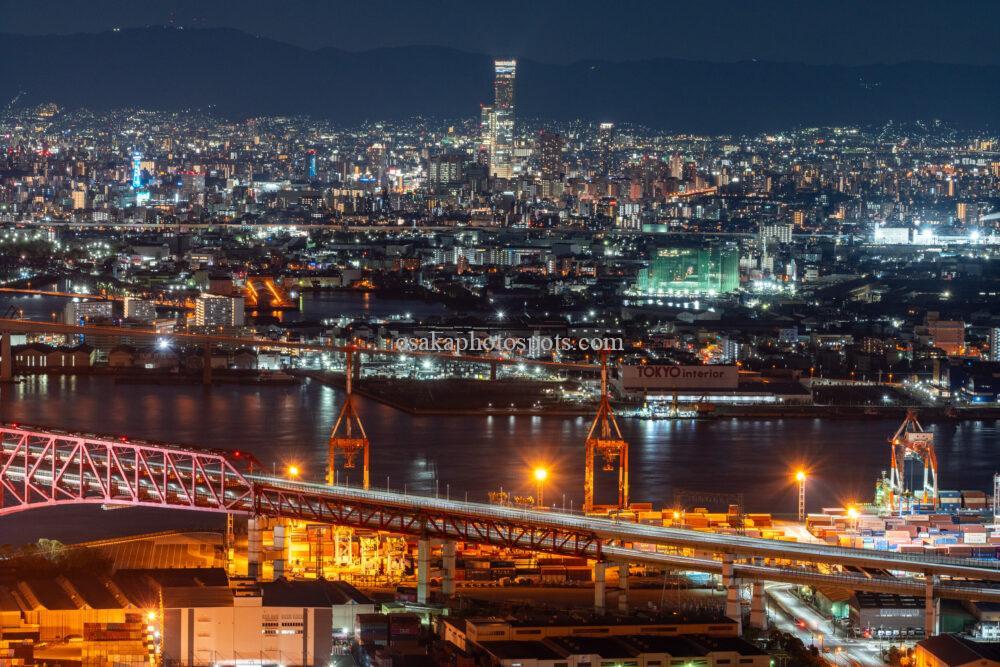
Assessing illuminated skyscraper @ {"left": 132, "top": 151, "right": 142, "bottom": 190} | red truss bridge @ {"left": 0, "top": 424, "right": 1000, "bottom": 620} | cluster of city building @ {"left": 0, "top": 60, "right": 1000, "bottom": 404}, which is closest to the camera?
red truss bridge @ {"left": 0, "top": 424, "right": 1000, "bottom": 620}

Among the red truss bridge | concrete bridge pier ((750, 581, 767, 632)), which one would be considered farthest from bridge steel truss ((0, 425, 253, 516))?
concrete bridge pier ((750, 581, 767, 632))

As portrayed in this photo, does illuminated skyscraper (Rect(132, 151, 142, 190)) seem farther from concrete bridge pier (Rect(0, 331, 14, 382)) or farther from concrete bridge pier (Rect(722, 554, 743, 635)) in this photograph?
concrete bridge pier (Rect(722, 554, 743, 635))

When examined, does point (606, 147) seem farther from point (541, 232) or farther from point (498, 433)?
point (498, 433)

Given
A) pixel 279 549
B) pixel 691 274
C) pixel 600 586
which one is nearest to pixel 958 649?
pixel 600 586

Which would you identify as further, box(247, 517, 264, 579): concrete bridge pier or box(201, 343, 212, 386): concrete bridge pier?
box(201, 343, 212, 386): concrete bridge pier

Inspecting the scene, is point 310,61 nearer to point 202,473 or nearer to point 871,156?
point 871,156

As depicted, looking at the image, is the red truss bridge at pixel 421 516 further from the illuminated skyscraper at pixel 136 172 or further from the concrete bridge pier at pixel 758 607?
the illuminated skyscraper at pixel 136 172

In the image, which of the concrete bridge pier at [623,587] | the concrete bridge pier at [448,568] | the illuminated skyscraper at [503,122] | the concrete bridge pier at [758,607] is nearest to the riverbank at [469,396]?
the concrete bridge pier at [448,568]

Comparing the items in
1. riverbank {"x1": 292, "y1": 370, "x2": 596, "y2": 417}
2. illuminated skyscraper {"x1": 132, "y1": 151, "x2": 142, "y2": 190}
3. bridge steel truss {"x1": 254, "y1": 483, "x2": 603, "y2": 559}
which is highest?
illuminated skyscraper {"x1": 132, "y1": 151, "x2": 142, "y2": 190}

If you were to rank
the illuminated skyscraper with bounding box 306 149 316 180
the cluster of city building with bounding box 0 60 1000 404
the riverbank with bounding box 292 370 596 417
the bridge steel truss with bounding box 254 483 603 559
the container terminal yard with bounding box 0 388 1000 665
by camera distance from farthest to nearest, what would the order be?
the illuminated skyscraper with bounding box 306 149 316 180 → the cluster of city building with bounding box 0 60 1000 404 → the riverbank with bounding box 292 370 596 417 → the bridge steel truss with bounding box 254 483 603 559 → the container terminal yard with bounding box 0 388 1000 665
